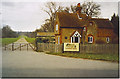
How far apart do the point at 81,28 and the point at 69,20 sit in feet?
2.51

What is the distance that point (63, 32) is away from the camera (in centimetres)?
614

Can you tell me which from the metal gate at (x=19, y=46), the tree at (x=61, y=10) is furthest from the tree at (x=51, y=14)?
the metal gate at (x=19, y=46)

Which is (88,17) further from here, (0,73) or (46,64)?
(0,73)

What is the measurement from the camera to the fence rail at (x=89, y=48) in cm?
512

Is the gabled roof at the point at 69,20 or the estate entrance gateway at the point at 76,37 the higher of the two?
the gabled roof at the point at 69,20

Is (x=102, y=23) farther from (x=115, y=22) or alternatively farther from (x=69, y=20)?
(x=69, y=20)

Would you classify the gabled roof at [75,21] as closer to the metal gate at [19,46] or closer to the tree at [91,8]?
the tree at [91,8]

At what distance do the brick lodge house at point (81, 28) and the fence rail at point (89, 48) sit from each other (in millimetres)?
239

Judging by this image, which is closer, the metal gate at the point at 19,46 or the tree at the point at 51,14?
the tree at the point at 51,14

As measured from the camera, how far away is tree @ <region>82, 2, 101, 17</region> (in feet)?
19.0

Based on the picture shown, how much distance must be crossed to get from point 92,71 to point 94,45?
4.98 ft

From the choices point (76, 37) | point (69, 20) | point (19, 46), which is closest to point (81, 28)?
point (76, 37)

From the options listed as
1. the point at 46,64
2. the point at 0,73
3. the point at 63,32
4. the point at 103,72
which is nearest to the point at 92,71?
the point at 103,72

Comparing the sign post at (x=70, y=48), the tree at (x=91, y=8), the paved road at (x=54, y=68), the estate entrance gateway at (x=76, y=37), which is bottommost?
the paved road at (x=54, y=68)
